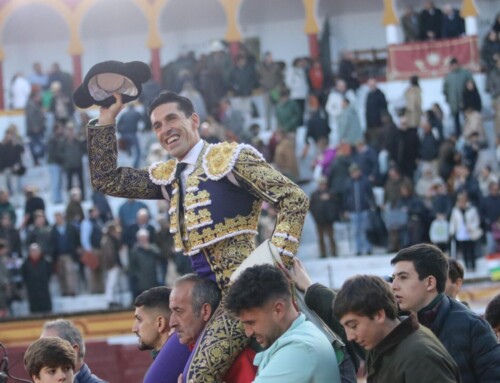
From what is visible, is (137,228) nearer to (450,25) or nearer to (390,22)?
(450,25)

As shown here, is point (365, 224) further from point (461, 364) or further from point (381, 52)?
point (461, 364)

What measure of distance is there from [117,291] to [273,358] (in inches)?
508

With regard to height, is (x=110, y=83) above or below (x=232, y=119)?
above

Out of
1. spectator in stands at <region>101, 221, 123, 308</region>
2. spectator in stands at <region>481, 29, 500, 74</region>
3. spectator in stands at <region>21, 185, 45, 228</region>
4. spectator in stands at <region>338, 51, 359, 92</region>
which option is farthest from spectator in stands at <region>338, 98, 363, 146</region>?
spectator in stands at <region>21, 185, 45, 228</region>

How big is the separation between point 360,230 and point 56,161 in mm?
4949

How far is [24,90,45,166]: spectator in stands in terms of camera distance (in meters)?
22.2

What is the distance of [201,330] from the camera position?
519 centimetres

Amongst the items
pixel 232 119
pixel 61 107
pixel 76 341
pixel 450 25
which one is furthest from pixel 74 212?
pixel 76 341

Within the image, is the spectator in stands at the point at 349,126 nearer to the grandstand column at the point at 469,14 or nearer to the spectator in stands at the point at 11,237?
the spectator in stands at the point at 11,237

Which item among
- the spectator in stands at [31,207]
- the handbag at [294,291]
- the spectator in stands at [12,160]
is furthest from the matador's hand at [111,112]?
the spectator in stands at [12,160]

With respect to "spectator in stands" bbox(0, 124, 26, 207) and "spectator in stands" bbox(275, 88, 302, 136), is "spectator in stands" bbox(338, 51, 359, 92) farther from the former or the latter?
"spectator in stands" bbox(0, 124, 26, 207)

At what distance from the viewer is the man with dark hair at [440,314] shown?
4.98m

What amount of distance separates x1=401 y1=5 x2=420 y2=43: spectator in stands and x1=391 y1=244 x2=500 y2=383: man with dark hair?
2024cm

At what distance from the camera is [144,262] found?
1609cm
